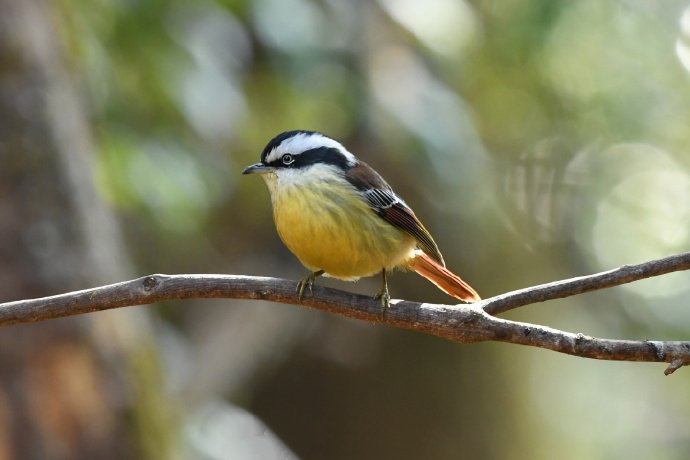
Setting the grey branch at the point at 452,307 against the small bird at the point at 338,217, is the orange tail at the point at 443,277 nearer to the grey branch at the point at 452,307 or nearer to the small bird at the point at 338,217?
the small bird at the point at 338,217

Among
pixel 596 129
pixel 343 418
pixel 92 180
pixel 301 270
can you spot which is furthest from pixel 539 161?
pixel 92 180

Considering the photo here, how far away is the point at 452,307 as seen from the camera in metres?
2.56

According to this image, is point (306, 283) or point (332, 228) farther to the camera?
point (332, 228)

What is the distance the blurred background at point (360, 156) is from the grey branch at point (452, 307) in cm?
A: 212

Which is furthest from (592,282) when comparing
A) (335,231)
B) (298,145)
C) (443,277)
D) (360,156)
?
(360,156)

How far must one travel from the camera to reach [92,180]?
15.5 feet

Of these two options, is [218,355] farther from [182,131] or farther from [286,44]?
[286,44]

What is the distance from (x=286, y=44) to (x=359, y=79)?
52cm

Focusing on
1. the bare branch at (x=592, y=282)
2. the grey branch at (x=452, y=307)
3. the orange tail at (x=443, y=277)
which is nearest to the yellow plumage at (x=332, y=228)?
the orange tail at (x=443, y=277)

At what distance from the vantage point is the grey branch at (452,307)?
93.8 inches

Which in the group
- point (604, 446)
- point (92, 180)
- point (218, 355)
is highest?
point (92, 180)

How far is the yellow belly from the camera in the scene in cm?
313

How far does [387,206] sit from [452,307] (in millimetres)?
921

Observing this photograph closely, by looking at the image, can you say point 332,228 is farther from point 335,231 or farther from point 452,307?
point 452,307
